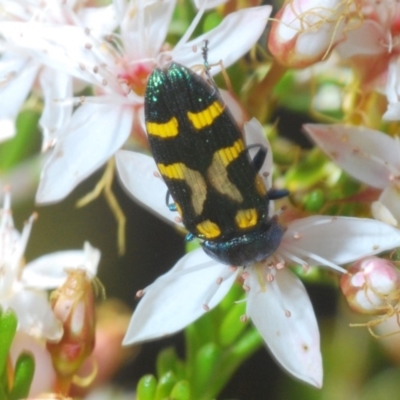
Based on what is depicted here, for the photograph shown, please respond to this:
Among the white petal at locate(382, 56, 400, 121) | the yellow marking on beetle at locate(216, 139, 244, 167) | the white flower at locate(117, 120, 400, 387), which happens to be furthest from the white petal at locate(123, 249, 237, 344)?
the white petal at locate(382, 56, 400, 121)

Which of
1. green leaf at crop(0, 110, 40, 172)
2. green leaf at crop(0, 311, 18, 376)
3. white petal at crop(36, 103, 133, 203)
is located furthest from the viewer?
green leaf at crop(0, 110, 40, 172)

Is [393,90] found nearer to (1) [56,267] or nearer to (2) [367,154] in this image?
(2) [367,154]

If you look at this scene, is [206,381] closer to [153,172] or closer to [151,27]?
[153,172]

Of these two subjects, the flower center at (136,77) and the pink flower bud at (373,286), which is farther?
the flower center at (136,77)

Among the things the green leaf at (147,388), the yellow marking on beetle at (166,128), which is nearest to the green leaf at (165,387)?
the green leaf at (147,388)

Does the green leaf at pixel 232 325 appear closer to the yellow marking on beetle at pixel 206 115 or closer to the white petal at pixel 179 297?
the white petal at pixel 179 297

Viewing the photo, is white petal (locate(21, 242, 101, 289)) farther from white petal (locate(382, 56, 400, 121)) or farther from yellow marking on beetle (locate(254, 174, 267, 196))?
white petal (locate(382, 56, 400, 121))

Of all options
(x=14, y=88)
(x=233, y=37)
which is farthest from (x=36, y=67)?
(x=233, y=37)
